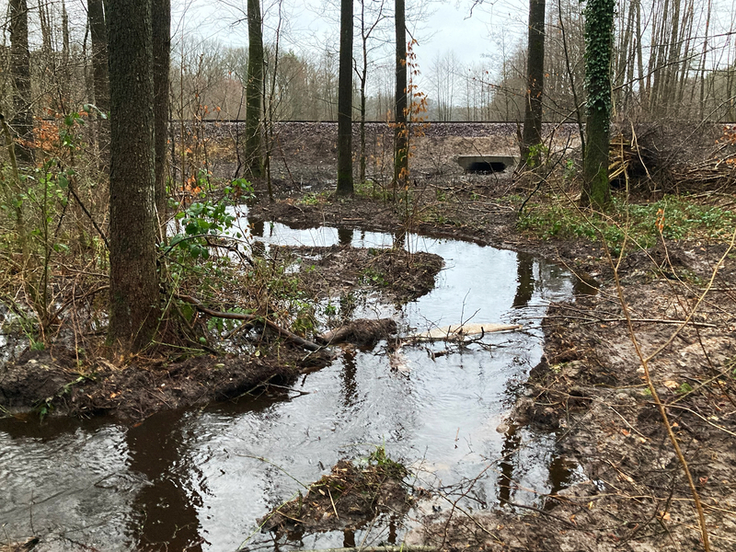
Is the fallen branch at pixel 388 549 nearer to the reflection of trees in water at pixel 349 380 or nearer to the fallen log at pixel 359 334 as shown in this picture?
the reflection of trees in water at pixel 349 380

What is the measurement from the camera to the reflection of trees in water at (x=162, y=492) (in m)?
3.32

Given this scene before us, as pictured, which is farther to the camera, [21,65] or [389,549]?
[21,65]

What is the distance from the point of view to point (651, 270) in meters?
8.20

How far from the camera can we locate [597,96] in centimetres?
1141

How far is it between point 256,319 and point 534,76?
44.3 ft

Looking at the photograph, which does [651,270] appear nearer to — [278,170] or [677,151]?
[677,151]

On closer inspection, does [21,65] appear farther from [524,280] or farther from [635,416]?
[635,416]

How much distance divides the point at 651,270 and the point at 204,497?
24.1 feet

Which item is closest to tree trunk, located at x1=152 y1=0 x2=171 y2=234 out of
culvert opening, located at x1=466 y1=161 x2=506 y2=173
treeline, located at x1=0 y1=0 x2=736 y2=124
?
treeline, located at x1=0 y1=0 x2=736 y2=124

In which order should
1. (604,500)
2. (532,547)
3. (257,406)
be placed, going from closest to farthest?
1. (532,547)
2. (604,500)
3. (257,406)

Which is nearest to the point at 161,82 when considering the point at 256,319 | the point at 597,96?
the point at 256,319

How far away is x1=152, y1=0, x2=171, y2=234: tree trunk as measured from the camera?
6.47m

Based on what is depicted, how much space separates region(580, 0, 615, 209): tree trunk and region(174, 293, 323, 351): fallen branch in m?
7.42

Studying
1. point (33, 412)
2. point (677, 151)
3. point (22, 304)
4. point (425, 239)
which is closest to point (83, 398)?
point (33, 412)
